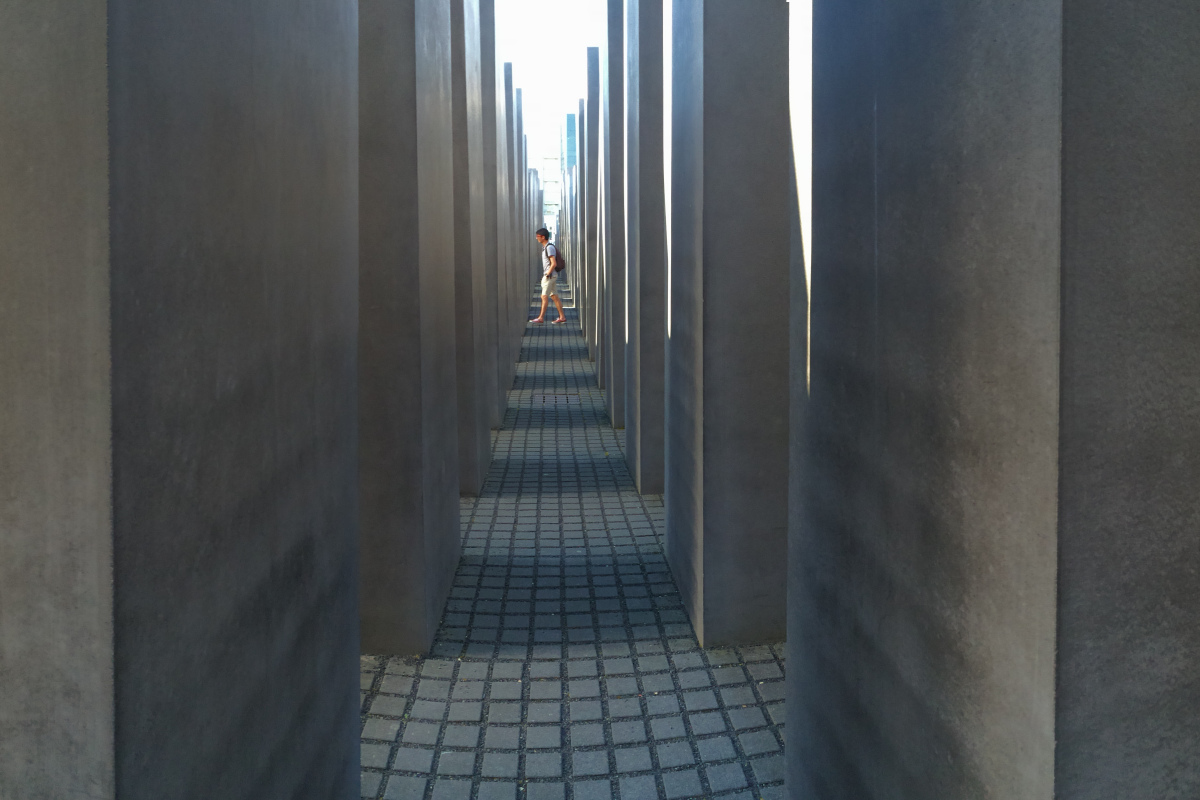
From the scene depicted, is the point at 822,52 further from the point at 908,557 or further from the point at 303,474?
the point at 303,474

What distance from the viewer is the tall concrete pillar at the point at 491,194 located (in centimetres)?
1134

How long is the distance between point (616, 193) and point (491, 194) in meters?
1.68

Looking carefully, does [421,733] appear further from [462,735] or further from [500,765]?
[500,765]

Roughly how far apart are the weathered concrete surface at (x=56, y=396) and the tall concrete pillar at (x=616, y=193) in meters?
9.27

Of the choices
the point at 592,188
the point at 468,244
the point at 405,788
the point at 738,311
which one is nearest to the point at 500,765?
the point at 405,788

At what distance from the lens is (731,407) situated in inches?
212

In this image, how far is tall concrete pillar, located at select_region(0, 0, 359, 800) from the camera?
1.76m

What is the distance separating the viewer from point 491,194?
40.8 feet

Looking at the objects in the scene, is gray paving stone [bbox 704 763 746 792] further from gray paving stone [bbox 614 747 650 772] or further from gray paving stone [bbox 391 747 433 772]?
gray paving stone [bbox 391 747 433 772]

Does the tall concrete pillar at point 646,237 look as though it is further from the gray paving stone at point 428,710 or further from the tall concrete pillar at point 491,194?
the gray paving stone at point 428,710

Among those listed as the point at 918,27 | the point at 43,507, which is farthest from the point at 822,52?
the point at 43,507

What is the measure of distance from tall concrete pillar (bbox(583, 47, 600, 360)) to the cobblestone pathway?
1017 cm

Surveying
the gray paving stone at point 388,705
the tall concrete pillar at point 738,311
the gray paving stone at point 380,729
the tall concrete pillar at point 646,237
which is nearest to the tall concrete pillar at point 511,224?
the tall concrete pillar at point 646,237

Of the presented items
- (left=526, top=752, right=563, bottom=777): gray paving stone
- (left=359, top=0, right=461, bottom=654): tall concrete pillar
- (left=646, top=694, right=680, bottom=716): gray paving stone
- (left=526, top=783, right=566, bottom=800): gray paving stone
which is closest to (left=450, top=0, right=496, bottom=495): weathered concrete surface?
(left=359, top=0, right=461, bottom=654): tall concrete pillar
